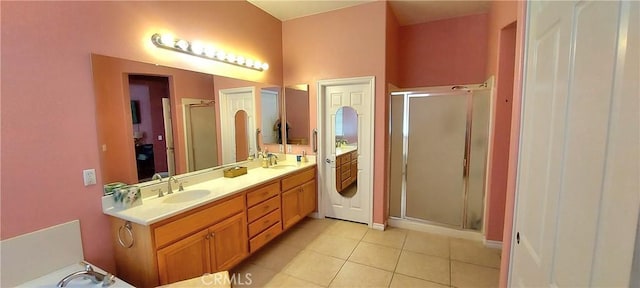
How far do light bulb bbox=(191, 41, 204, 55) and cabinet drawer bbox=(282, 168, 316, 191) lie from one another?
1.60 metres

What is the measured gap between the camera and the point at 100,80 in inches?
69.7

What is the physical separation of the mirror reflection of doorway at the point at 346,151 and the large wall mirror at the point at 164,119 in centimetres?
124

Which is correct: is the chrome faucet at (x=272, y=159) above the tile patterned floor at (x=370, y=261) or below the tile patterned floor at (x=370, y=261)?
above

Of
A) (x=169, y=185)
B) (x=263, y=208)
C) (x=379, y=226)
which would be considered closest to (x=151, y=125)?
(x=169, y=185)

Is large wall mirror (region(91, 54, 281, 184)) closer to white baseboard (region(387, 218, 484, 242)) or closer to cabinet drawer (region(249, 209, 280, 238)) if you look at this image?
cabinet drawer (region(249, 209, 280, 238))

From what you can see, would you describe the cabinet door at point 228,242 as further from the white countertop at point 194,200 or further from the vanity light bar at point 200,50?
the vanity light bar at point 200,50

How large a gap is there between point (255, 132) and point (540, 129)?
2912 mm

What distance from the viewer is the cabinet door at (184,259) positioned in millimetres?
1728

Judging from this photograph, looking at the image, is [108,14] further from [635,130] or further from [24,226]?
[635,130]

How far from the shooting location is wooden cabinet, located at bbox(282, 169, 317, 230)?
3006 millimetres

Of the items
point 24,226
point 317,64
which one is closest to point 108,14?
point 24,226

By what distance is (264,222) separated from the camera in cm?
264

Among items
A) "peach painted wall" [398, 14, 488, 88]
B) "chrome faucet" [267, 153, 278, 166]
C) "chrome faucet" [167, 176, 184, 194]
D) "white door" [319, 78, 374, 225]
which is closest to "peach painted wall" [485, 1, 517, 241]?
"peach painted wall" [398, 14, 488, 88]

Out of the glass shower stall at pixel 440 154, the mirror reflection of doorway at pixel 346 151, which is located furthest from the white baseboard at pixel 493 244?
the mirror reflection of doorway at pixel 346 151
